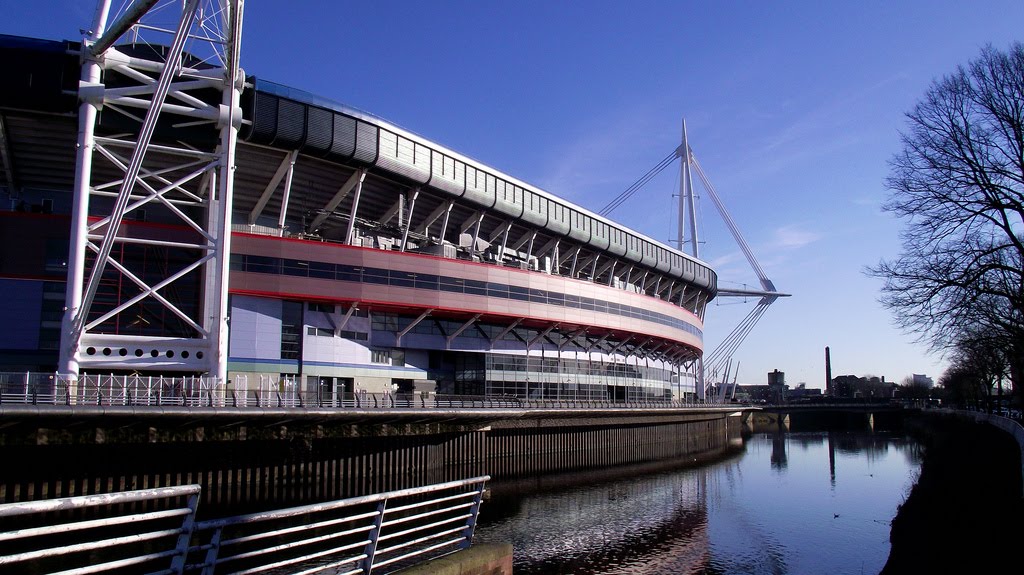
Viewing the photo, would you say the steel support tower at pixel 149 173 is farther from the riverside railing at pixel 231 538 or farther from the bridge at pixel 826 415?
the bridge at pixel 826 415

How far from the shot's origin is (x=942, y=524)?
23.4m

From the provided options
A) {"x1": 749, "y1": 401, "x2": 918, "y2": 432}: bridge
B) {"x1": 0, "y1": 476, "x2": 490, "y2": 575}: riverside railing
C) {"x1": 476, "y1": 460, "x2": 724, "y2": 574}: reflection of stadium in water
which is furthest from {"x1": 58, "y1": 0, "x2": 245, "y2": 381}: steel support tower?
{"x1": 749, "y1": 401, "x2": 918, "y2": 432}: bridge


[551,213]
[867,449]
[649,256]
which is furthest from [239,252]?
[867,449]

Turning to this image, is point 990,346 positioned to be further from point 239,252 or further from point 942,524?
point 239,252

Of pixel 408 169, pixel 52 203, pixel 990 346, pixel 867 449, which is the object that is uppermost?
pixel 408 169

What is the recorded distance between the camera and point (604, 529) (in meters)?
34.1

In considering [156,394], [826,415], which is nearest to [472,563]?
[156,394]

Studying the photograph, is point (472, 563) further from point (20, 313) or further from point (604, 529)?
point (20, 313)

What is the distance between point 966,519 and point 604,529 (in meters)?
15.4

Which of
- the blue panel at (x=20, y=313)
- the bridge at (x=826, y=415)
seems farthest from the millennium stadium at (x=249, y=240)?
the bridge at (x=826, y=415)

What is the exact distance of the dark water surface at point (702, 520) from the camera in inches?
1131

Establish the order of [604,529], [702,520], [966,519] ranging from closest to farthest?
[966,519]
[604,529]
[702,520]

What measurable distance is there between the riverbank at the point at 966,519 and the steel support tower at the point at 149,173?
111ft

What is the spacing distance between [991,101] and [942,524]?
13109 mm
